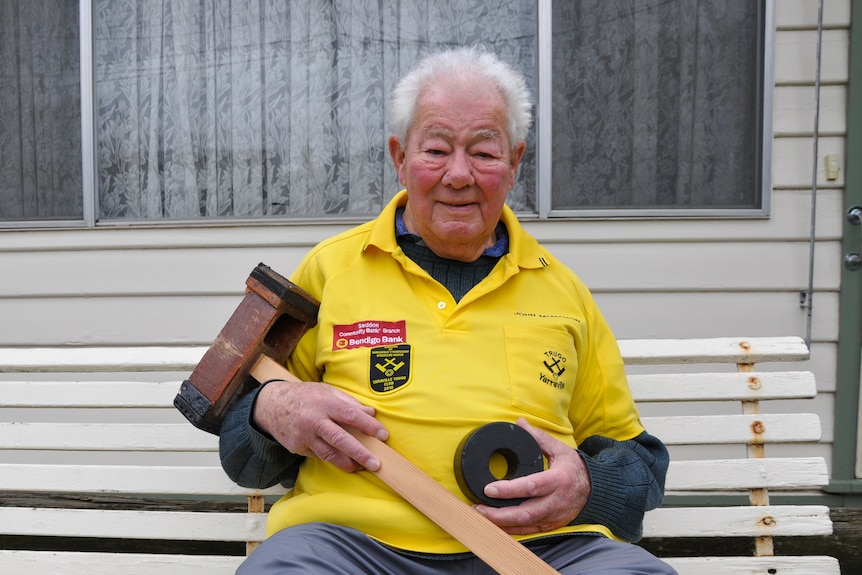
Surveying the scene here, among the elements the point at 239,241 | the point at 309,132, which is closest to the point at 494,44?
the point at 309,132

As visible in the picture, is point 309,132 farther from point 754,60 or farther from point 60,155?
point 754,60

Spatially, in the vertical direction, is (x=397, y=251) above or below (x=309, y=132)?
below

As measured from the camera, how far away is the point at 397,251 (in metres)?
1.97

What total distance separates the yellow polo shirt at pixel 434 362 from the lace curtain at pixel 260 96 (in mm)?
1595

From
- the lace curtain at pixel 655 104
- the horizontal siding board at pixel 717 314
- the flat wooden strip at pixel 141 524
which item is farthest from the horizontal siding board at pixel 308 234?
the flat wooden strip at pixel 141 524

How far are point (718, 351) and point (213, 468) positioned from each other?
149 cm

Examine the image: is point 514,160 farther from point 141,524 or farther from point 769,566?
point 141,524

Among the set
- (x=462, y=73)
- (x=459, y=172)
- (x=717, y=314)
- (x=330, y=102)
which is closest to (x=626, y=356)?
(x=459, y=172)

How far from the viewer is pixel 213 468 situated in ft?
7.48

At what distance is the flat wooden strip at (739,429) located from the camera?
2.34m

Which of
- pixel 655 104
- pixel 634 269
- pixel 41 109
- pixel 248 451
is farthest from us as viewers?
pixel 41 109

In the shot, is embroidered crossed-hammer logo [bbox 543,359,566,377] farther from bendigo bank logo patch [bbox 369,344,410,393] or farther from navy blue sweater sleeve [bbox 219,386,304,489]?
navy blue sweater sleeve [bbox 219,386,304,489]

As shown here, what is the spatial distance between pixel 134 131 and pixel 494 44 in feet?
5.41

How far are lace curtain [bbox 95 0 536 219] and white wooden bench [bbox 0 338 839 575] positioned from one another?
1375 mm
